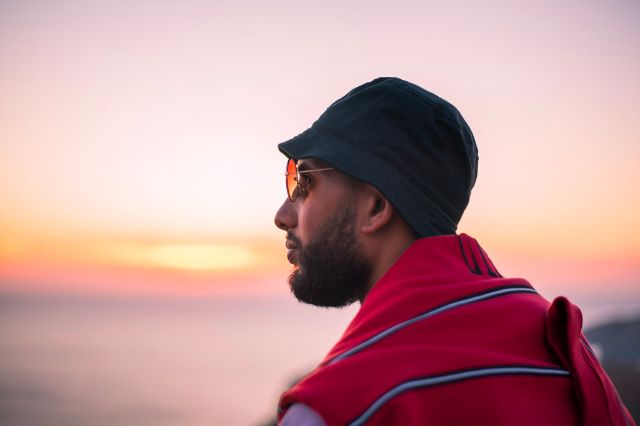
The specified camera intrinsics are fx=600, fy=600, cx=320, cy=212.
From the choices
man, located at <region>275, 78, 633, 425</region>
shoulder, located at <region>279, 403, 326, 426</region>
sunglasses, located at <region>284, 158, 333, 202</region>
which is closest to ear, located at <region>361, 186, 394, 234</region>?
man, located at <region>275, 78, 633, 425</region>

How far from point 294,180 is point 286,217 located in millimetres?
182

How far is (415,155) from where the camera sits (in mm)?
2428

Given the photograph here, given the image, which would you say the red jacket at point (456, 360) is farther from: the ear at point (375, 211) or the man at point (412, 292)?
the ear at point (375, 211)

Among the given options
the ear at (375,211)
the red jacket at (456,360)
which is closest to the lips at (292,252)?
the ear at (375,211)

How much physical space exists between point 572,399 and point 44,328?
103 meters

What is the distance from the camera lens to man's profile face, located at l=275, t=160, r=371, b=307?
254 centimetres

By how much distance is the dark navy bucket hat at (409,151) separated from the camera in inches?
94.3

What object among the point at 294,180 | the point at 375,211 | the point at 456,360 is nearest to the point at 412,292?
the point at 456,360

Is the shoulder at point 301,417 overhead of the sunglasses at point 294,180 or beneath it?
beneath

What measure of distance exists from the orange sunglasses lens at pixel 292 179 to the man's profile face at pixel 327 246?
6cm

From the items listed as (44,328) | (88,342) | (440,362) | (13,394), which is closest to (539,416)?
(440,362)

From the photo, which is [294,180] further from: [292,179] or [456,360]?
[456,360]

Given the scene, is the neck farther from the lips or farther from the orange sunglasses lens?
the orange sunglasses lens

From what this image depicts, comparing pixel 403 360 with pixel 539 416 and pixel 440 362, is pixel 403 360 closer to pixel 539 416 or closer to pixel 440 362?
pixel 440 362
